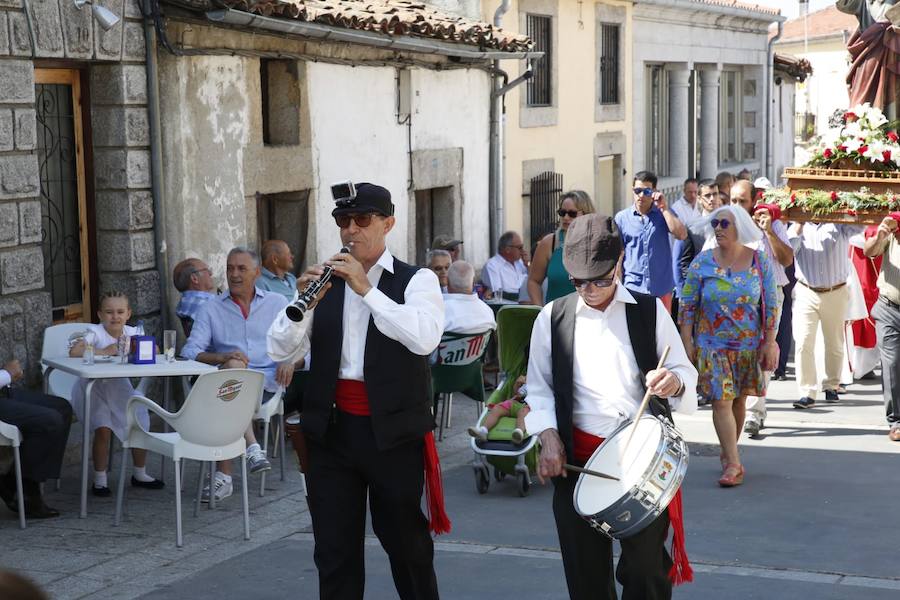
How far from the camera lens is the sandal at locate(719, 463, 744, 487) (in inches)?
345

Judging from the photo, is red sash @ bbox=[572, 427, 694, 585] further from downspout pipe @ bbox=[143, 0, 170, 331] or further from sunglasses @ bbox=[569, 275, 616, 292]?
downspout pipe @ bbox=[143, 0, 170, 331]

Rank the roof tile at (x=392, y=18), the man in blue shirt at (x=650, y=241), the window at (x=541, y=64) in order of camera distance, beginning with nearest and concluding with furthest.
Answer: the roof tile at (x=392, y=18), the man in blue shirt at (x=650, y=241), the window at (x=541, y=64)

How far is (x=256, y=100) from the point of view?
11734 mm

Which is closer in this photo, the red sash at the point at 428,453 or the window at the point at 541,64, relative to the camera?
the red sash at the point at 428,453

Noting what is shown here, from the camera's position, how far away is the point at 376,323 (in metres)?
5.06

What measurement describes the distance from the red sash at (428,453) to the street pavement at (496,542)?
1.02 meters

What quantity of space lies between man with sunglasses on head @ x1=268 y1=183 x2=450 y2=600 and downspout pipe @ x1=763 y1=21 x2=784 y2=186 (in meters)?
25.4

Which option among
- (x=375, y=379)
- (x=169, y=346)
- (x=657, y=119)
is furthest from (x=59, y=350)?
(x=657, y=119)

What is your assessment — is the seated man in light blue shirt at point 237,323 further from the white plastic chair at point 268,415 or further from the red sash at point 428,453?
the red sash at point 428,453

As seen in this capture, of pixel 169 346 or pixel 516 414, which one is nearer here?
pixel 169 346

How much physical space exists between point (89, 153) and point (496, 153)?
740 centimetres

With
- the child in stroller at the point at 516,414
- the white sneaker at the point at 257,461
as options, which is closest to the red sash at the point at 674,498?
the child in stroller at the point at 516,414

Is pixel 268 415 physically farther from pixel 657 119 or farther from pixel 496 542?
pixel 657 119

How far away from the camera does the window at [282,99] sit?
12.4m
